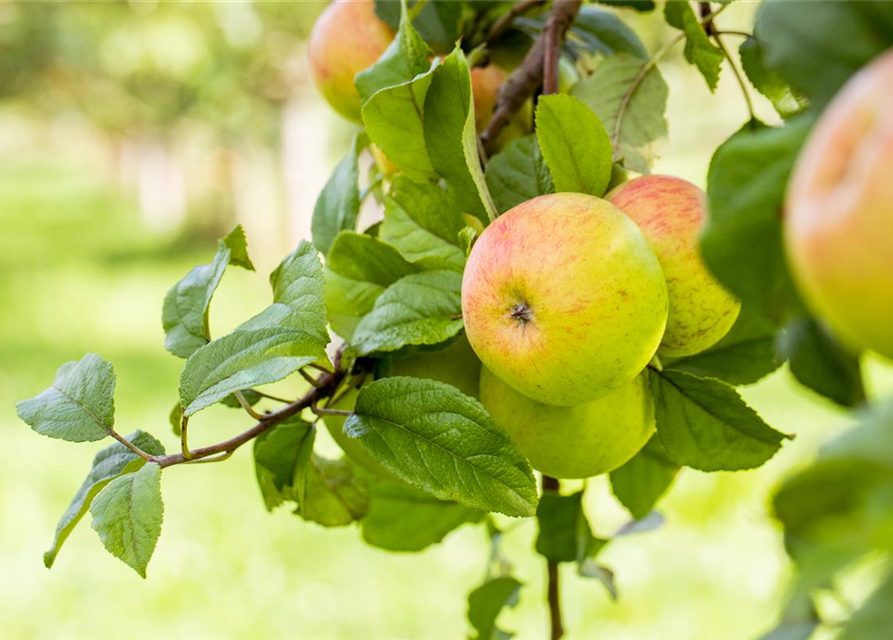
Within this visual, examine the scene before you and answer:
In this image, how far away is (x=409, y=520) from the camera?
2.73 feet

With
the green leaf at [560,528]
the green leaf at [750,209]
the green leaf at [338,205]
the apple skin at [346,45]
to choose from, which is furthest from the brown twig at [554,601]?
the green leaf at [750,209]

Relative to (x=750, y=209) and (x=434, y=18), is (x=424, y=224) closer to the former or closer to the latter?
(x=434, y=18)

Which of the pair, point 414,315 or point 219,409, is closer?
point 414,315

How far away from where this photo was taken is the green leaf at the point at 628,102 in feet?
2.25

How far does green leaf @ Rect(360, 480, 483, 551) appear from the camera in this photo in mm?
829

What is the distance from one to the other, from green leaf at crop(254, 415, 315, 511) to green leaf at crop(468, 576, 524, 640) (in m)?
0.24

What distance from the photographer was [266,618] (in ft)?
7.50

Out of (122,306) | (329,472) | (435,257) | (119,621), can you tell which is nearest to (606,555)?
(119,621)

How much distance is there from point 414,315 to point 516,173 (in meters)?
0.11

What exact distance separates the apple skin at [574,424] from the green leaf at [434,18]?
11.0 inches

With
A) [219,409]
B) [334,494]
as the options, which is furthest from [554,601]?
[219,409]

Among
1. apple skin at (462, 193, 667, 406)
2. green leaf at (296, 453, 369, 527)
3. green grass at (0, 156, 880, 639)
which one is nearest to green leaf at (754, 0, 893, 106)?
apple skin at (462, 193, 667, 406)

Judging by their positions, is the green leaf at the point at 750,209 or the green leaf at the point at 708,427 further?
the green leaf at the point at 708,427

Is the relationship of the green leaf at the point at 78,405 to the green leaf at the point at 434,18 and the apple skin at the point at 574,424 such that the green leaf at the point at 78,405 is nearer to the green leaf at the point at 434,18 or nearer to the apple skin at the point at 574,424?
the apple skin at the point at 574,424
